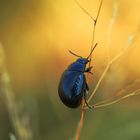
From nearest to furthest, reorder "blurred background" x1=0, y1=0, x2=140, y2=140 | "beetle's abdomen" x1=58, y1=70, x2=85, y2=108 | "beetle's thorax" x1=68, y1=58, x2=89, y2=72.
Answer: "beetle's abdomen" x1=58, y1=70, x2=85, y2=108 < "beetle's thorax" x1=68, y1=58, x2=89, y2=72 < "blurred background" x1=0, y1=0, x2=140, y2=140

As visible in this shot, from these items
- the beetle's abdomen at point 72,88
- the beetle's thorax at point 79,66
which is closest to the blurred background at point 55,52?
the beetle's thorax at point 79,66

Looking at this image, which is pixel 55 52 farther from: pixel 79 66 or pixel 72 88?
pixel 72 88

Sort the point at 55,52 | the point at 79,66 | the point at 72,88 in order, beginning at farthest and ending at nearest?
the point at 55,52
the point at 79,66
the point at 72,88

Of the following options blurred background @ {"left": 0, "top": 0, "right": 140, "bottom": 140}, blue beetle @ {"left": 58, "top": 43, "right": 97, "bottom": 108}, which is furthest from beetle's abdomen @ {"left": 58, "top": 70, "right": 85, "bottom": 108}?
blurred background @ {"left": 0, "top": 0, "right": 140, "bottom": 140}

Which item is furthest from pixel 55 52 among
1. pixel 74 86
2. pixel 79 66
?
pixel 74 86

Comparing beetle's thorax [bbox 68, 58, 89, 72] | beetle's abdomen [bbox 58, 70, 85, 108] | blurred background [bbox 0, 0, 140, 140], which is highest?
beetle's thorax [bbox 68, 58, 89, 72]

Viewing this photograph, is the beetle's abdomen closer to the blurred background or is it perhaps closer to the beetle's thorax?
the beetle's thorax

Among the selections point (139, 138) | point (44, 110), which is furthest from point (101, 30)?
point (139, 138)
